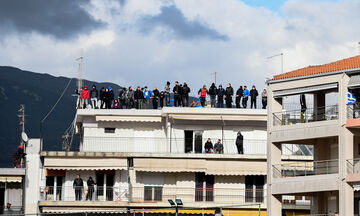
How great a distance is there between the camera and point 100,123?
234 feet

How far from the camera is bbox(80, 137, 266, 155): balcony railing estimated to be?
69.5 m

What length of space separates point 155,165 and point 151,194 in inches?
73.2

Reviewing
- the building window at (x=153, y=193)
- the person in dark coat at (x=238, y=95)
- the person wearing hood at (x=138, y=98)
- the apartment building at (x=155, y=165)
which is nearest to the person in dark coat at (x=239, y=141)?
the apartment building at (x=155, y=165)

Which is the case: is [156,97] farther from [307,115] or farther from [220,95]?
[307,115]

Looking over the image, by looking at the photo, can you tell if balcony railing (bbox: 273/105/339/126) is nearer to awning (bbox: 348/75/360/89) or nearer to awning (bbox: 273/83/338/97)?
awning (bbox: 273/83/338/97)

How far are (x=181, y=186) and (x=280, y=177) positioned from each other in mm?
11935

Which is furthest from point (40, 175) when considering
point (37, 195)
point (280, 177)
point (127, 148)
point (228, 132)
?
point (280, 177)

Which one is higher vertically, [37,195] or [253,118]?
[253,118]

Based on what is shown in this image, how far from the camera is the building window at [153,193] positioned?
Answer: 6844cm

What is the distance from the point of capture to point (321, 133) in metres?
56.1

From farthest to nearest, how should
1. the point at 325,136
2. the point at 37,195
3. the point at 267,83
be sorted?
the point at 37,195, the point at 267,83, the point at 325,136

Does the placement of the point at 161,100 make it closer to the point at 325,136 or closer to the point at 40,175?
the point at 40,175

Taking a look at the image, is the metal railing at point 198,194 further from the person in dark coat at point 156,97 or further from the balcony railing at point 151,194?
the person in dark coat at point 156,97

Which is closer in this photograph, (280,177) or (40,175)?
(280,177)
